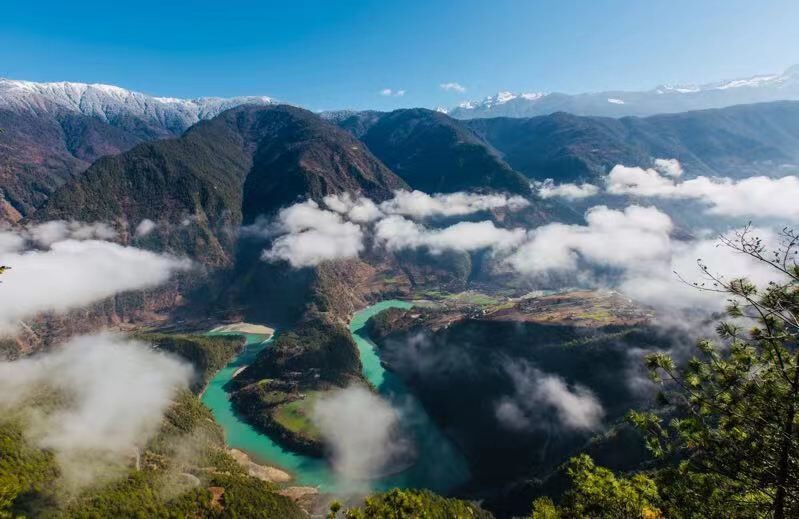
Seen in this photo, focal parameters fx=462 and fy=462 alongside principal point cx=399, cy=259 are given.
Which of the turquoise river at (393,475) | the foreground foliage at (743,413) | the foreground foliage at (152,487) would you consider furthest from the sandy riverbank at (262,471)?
the foreground foliage at (743,413)

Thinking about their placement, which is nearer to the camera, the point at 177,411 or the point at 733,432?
the point at 733,432

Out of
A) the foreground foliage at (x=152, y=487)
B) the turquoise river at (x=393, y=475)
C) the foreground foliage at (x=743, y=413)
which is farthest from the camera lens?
the turquoise river at (x=393, y=475)

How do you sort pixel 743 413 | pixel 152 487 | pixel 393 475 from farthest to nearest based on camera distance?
pixel 393 475 → pixel 152 487 → pixel 743 413

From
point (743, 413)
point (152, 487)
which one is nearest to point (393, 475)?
point (152, 487)

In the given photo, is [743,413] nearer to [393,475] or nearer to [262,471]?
[393,475]

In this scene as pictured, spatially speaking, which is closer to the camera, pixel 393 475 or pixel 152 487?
pixel 152 487

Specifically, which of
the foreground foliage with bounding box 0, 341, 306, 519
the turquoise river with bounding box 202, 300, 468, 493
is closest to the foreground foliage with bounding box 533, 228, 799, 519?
the foreground foliage with bounding box 0, 341, 306, 519

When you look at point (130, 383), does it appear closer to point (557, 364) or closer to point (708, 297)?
point (557, 364)

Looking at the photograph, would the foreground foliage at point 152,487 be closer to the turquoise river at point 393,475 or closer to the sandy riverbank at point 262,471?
the sandy riverbank at point 262,471

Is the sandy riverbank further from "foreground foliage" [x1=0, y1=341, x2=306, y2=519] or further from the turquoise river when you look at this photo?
"foreground foliage" [x1=0, y1=341, x2=306, y2=519]

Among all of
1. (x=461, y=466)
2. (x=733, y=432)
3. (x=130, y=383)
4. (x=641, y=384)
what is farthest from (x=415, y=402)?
(x=733, y=432)

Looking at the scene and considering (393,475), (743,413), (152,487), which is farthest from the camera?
(393,475)
